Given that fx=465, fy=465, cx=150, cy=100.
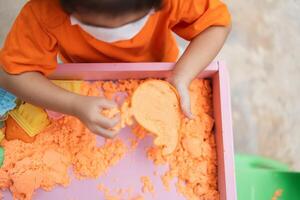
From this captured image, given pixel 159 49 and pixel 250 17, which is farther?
pixel 250 17

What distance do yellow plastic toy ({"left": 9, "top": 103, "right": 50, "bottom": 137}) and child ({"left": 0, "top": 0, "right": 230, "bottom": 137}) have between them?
81mm

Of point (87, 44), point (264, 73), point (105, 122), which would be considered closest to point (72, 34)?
point (87, 44)

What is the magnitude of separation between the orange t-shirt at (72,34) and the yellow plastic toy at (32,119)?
104 mm

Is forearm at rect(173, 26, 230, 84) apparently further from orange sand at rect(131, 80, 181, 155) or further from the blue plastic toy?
the blue plastic toy

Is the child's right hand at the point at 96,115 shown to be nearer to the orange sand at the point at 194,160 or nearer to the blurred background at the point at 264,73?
the orange sand at the point at 194,160

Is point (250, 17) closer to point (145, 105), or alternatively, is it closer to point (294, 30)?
point (294, 30)

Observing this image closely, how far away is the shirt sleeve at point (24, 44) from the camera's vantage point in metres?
0.69

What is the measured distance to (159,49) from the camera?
0.87 m

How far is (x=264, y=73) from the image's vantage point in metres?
1.22

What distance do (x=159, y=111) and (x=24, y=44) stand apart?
228 millimetres

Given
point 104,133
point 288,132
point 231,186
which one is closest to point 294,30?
point 288,132

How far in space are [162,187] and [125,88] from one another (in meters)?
0.19

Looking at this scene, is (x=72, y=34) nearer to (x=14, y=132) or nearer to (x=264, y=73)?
(x=14, y=132)

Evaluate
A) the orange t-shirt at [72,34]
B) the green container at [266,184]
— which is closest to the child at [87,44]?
the orange t-shirt at [72,34]
